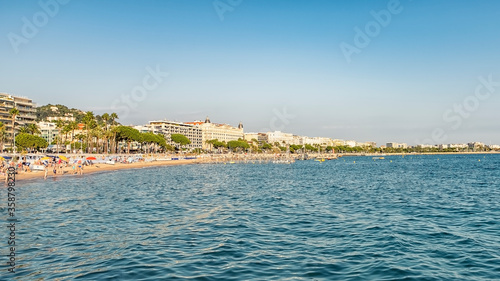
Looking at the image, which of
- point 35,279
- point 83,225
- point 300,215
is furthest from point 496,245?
point 83,225

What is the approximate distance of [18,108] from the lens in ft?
431

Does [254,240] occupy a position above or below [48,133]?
below

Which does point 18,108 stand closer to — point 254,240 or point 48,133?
point 48,133

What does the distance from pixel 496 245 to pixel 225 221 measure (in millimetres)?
11692

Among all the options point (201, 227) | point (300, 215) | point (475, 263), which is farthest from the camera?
point (300, 215)

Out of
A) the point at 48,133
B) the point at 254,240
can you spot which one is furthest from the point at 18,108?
the point at 254,240

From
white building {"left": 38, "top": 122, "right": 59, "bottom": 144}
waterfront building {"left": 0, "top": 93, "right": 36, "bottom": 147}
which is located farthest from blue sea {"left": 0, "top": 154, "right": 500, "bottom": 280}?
white building {"left": 38, "top": 122, "right": 59, "bottom": 144}

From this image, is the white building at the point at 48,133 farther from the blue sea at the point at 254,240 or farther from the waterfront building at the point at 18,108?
the blue sea at the point at 254,240

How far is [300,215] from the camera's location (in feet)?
69.8

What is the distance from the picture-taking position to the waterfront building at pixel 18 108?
118 m

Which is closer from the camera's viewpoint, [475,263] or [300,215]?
[475,263]

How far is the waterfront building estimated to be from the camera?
4651 inches

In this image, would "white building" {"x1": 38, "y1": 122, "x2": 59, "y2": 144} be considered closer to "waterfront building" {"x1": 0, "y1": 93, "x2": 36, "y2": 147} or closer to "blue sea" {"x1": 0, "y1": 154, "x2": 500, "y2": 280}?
"waterfront building" {"x1": 0, "y1": 93, "x2": 36, "y2": 147}

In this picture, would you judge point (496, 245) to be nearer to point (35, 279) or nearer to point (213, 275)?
point (213, 275)
